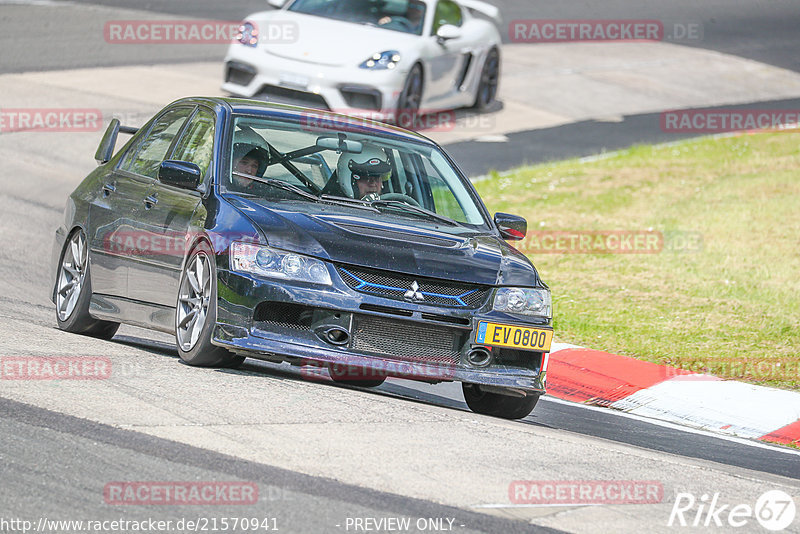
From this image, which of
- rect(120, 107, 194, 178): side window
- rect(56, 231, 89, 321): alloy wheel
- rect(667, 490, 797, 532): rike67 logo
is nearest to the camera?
rect(667, 490, 797, 532): rike67 logo

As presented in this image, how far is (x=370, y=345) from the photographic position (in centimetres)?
758

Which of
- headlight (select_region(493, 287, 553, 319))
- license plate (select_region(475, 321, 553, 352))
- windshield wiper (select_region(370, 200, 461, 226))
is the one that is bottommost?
license plate (select_region(475, 321, 553, 352))

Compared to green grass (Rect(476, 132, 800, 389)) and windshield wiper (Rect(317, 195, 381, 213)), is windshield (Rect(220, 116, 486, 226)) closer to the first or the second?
windshield wiper (Rect(317, 195, 381, 213))

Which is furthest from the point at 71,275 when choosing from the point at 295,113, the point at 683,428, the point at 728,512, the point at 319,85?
the point at 319,85

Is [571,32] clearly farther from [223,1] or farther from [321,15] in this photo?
[321,15]

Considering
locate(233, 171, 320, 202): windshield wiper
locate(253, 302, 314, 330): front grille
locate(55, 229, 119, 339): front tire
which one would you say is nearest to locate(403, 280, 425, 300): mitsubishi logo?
locate(253, 302, 314, 330): front grille

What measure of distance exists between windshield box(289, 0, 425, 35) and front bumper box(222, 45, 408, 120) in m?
1.22

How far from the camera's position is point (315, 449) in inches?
249

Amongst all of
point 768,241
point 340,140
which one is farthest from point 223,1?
Result: point 340,140

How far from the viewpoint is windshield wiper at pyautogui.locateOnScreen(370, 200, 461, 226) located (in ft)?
28.2

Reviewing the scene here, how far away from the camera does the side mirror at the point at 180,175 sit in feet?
26.9

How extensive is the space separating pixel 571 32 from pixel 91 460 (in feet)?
79.8

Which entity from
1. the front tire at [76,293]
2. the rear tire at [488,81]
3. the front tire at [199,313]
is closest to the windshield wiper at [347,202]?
the front tire at [199,313]

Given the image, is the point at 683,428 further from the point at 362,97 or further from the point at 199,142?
the point at 362,97
